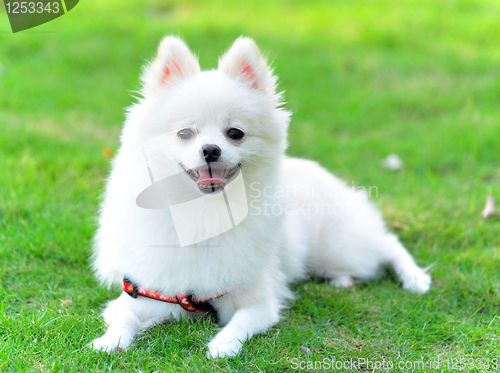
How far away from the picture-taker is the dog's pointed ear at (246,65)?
8.30ft

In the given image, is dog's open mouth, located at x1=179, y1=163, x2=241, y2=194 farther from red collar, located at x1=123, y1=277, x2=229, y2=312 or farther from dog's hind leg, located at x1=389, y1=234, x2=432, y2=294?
dog's hind leg, located at x1=389, y1=234, x2=432, y2=294

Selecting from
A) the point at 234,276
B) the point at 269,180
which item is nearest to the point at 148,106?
the point at 269,180

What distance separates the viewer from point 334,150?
5812 millimetres

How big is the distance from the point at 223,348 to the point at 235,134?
1082 mm

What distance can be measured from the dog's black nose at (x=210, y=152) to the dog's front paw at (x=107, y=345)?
40.3 inches

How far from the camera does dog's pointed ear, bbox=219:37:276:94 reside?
253 cm

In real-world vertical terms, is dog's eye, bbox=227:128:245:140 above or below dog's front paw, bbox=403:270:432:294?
above

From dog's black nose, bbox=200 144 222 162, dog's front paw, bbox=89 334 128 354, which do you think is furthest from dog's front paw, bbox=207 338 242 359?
dog's black nose, bbox=200 144 222 162

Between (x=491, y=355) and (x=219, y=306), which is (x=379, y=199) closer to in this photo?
(x=491, y=355)

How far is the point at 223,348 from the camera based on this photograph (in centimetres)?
235

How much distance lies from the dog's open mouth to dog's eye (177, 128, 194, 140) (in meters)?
0.14

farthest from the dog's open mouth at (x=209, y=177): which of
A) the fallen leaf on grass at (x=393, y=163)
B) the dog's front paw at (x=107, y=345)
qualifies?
the fallen leaf on grass at (x=393, y=163)

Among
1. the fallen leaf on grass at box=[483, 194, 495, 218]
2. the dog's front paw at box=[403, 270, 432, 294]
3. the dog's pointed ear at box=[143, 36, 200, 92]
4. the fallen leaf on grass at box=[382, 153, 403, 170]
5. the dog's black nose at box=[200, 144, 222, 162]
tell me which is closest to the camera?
the dog's black nose at box=[200, 144, 222, 162]

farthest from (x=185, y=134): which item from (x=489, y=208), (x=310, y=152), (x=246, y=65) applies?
(x=310, y=152)
